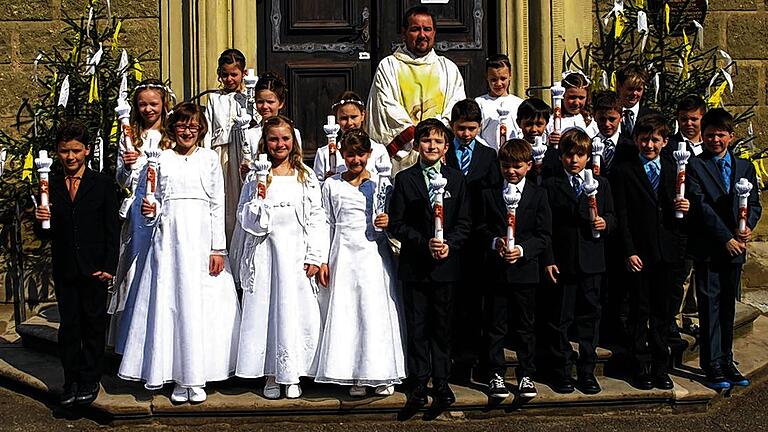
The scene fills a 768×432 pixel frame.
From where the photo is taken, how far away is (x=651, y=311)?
6031 mm

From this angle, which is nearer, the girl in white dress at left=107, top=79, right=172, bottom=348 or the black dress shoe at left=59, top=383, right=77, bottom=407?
the black dress shoe at left=59, top=383, right=77, bottom=407

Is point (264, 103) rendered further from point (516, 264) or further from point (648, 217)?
point (648, 217)

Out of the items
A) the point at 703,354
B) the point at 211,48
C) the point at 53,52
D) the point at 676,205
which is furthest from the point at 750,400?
the point at 53,52

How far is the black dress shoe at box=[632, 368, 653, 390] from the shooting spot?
597cm

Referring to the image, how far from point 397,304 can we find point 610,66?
3003 mm

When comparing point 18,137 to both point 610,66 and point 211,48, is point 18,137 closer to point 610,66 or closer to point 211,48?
point 211,48

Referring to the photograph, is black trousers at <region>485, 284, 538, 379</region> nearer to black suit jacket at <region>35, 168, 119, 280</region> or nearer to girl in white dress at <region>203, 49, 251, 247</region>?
girl in white dress at <region>203, 49, 251, 247</region>

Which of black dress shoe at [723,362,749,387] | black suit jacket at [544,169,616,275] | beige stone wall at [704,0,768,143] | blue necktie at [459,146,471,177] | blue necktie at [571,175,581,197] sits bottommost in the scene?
black dress shoe at [723,362,749,387]

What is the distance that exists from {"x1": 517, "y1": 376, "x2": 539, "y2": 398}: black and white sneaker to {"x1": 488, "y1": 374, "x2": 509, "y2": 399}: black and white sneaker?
80mm

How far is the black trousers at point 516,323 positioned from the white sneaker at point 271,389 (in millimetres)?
1150

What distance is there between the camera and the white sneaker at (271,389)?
580 centimetres

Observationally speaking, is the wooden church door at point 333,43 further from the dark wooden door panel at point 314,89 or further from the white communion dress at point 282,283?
the white communion dress at point 282,283

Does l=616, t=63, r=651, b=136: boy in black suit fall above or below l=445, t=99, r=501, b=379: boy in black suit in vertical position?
above

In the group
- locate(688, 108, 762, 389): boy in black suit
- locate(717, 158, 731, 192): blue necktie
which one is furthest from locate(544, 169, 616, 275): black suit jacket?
locate(717, 158, 731, 192): blue necktie
